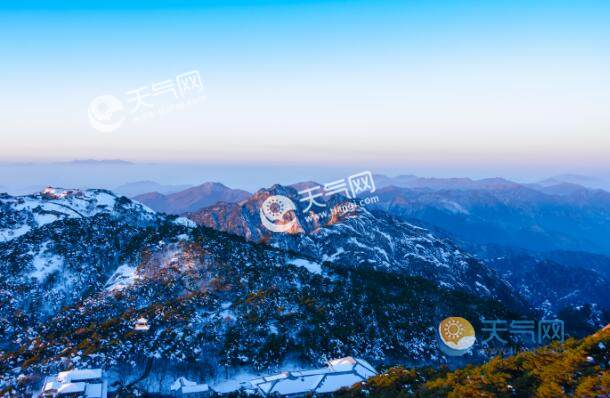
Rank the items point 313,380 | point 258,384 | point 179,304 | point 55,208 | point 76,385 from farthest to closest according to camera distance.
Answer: point 55,208
point 179,304
point 313,380
point 258,384
point 76,385

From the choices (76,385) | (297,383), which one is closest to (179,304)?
(76,385)

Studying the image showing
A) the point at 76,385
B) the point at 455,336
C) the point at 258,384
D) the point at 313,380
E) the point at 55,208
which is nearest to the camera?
the point at 76,385

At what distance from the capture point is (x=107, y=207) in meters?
154

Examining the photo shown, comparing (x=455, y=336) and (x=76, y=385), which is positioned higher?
(x=76, y=385)

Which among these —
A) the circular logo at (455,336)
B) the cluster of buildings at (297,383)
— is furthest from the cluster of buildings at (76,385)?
the circular logo at (455,336)

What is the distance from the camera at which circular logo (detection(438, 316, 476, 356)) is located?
104875 millimetres

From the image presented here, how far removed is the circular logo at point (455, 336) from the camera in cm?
10488

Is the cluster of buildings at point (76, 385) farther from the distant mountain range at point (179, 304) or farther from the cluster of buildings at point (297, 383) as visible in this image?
the cluster of buildings at point (297, 383)

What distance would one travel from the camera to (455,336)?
363ft

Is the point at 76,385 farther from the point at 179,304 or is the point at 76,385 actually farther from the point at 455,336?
the point at 455,336

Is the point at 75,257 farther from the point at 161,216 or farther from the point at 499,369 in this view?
the point at 499,369

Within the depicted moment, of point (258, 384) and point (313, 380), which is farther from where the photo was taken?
point (313, 380)

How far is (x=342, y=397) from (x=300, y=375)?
15.1 m

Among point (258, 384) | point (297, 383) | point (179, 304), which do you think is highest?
point (179, 304)
